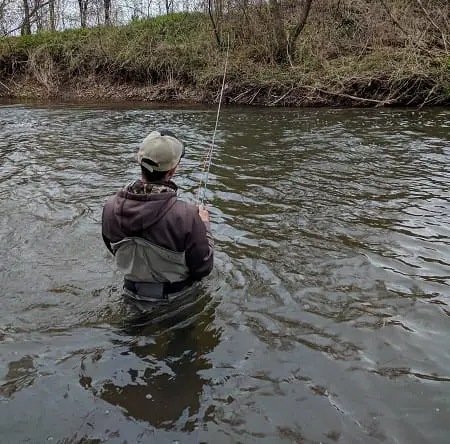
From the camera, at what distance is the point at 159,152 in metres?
3.59

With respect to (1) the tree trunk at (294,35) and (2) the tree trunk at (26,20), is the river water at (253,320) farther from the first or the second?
(2) the tree trunk at (26,20)

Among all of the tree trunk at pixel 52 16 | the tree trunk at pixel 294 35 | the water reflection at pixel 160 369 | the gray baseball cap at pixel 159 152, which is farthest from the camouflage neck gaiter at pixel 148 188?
the tree trunk at pixel 52 16

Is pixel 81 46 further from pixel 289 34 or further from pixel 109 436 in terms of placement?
pixel 109 436

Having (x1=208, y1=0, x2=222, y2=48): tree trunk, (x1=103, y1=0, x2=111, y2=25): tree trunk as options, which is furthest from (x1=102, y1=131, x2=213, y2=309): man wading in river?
(x1=103, y1=0, x2=111, y2=25): tree trunk

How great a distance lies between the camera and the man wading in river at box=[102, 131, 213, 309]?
3635 mm

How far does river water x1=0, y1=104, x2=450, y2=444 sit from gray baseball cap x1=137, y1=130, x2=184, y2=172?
144 centimetres

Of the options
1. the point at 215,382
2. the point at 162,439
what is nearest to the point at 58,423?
the point at 162,439

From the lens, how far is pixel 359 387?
3.56 m

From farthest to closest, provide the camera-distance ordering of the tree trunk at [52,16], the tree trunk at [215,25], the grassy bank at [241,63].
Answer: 1. the tree trunk at [52,16]
2. the tree trunk at [215,25]
3. the grassy bank at [241,63]

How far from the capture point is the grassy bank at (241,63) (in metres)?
17.1

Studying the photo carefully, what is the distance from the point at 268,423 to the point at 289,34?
19.3 meters

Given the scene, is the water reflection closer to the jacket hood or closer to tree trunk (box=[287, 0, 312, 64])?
the jacket hood

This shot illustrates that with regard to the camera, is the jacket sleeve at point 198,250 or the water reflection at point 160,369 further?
the jacket sleeve at point 198,250

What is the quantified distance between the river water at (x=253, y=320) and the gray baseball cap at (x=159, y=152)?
144cm
